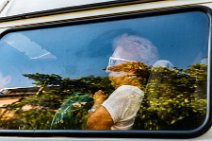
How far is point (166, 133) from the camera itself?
2.33 metres

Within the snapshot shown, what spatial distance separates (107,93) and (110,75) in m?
0.11

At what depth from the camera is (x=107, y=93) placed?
2.65m

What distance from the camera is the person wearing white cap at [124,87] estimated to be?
2.54 m

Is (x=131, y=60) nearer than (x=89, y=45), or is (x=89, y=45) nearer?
(x=131, y=60)

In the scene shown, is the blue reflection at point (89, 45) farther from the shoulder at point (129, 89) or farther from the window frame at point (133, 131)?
the shoulder at point (129, 89)

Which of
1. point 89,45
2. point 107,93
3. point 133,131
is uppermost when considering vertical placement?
point 89,45

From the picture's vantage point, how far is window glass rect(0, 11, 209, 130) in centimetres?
244

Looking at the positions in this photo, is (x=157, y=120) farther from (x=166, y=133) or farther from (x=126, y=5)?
(x=126, y=5)

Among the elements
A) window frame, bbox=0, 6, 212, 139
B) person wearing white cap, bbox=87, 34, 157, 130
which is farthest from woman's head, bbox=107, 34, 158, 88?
window frame, bbox=0, 6, 212, 139

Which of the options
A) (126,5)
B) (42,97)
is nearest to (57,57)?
(42,97)

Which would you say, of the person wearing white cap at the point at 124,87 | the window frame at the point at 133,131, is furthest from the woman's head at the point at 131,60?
the window frame at the point at 133,131

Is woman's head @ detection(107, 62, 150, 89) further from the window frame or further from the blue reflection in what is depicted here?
the window frame

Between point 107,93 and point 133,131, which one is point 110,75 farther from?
point 133,131

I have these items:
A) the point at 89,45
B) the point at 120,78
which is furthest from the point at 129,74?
the point at 89,45
